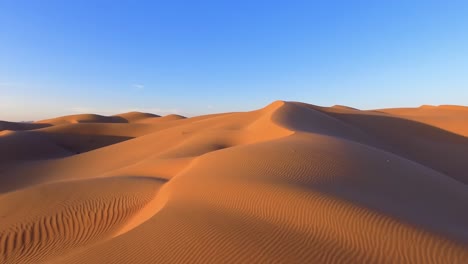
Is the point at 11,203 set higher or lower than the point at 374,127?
lower

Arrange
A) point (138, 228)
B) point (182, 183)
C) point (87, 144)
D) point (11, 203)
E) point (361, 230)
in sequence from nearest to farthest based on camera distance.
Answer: point (361, 230) → point (138, 228) → point (182, 183) → point (11, 203) → point (87, 144)

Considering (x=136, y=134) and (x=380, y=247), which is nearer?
(x=380, y=247)

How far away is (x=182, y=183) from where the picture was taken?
23.1 ft

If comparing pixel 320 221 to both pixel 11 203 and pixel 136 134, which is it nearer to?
pixel 11 203

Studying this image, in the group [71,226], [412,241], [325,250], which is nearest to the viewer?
[325,250]

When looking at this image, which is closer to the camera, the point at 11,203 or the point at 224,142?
the point at 11,203

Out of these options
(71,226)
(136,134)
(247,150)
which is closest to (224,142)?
(247,150)

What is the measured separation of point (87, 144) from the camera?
31422 mm

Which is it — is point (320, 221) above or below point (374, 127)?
below

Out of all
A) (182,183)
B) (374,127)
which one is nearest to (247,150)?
(182,183)

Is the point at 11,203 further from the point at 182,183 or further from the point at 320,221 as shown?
the point at 320,221

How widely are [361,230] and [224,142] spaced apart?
11.5 meters

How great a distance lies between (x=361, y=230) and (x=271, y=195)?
1691mm

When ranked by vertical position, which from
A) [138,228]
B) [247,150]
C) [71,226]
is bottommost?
[71,226]
